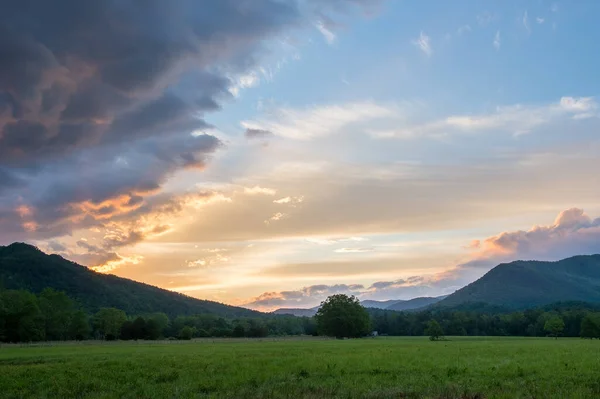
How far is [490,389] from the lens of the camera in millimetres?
19953

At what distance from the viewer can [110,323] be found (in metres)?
143

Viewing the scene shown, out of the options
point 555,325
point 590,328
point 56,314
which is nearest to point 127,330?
point 56,314

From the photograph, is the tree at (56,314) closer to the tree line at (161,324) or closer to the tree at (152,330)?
the tree line at (161,324)

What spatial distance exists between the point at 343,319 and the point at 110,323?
6849cm

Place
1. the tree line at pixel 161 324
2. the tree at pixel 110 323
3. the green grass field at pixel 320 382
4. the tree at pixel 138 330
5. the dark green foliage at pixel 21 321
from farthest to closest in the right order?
the tree at pixel 110 323
the tree at pixel 138 330
the tree line at pixel 161 324
the dark green foliage at pixel 21 321
the green grass field at pixel 320 382

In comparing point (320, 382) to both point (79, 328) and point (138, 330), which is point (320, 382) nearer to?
point (138, 330)

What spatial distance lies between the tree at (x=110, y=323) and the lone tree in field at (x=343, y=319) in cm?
5888

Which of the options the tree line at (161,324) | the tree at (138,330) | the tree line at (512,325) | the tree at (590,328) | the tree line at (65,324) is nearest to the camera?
the tree line at (65,324)

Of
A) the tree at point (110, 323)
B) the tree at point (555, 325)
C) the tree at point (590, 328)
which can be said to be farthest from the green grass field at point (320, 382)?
the tree at point (555, 325)

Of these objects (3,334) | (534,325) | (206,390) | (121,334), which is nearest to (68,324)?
(121,334)

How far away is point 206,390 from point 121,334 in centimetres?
13199

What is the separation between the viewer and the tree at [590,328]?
127 metres

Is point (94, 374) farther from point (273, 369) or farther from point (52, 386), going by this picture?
point (273, 369)

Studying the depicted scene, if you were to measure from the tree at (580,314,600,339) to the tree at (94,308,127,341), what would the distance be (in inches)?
5119
